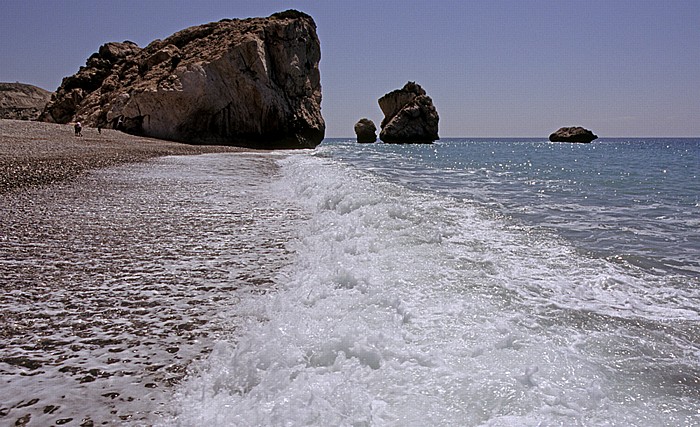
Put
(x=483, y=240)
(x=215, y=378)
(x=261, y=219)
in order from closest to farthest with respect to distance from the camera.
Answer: (x=215, y=378)
(x=483, y=240)
(x=261, y=219)

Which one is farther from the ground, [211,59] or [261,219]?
[211,59]

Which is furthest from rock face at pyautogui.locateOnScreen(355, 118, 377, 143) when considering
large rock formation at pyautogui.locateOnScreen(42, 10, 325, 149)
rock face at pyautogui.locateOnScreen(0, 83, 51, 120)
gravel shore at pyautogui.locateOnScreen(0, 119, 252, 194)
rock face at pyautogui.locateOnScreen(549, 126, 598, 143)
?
rock face at pyautogui.locateOnScreen(0, 83, 51, 120)

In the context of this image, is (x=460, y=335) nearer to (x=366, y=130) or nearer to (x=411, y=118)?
(x=411, y=118)

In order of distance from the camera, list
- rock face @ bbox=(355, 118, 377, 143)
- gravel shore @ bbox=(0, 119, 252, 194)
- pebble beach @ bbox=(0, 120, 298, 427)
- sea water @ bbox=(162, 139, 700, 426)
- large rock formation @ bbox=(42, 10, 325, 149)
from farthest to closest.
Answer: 1. rock face @ bbox=(355, 118, 377, 143)
2. large rock formation @ bbox=(42, 10, 325, 149)
3. gravel shore @ bbox=(0, 119, 252, 194)
4. pebble beach @ bbox=(0, 120, 298, 427)
5. sea water @ bbox=(162, 139, 700, 426)

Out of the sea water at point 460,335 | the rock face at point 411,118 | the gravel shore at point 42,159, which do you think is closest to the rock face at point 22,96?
the rock face at point 411,118

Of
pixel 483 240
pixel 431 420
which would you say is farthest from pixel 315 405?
pixel 483 240

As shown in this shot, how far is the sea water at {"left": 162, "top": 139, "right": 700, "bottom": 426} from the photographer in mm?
2318

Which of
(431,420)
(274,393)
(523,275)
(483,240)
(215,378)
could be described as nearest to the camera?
(431,420)

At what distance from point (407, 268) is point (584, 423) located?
8.52ft

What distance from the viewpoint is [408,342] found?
9.89ft

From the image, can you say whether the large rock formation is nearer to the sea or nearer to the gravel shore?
the gravel shore

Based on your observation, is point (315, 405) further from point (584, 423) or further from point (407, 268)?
point (407, 268)

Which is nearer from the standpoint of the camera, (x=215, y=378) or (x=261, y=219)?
(x=215, y=378)

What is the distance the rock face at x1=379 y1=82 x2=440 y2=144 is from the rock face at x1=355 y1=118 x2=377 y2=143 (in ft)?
14.5
